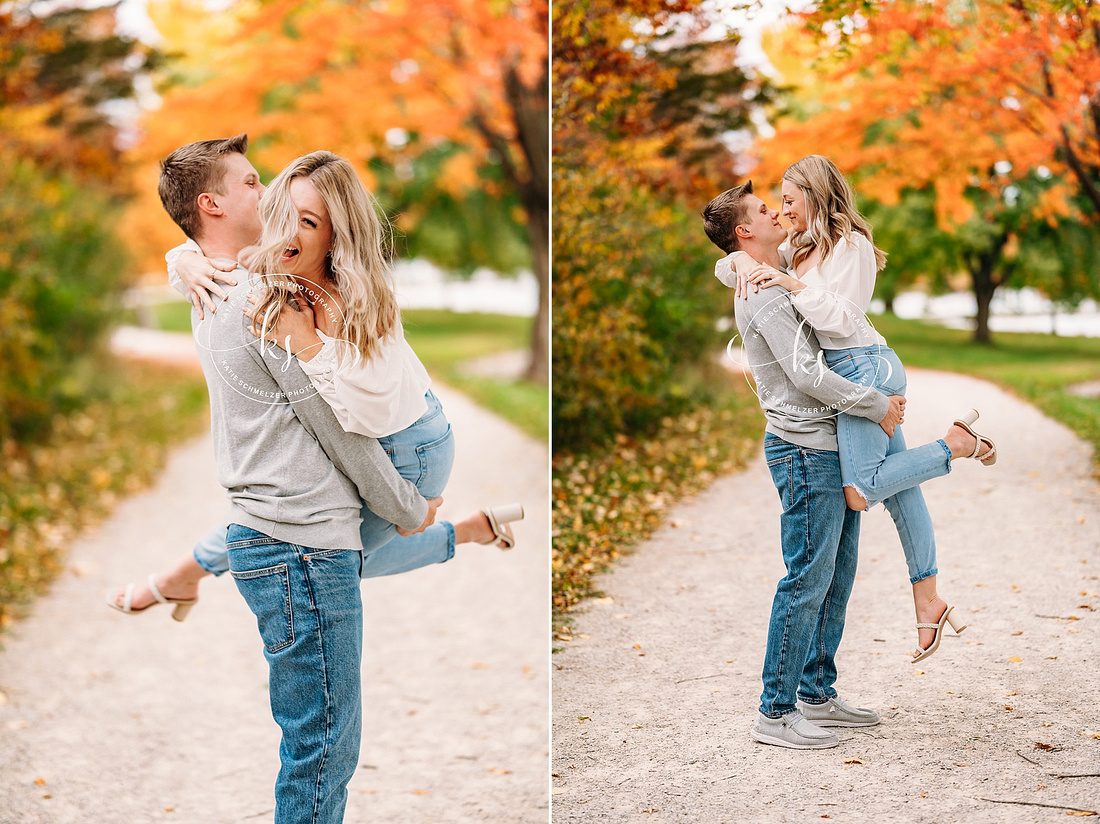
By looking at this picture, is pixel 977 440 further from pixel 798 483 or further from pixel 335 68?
pixel 335 68

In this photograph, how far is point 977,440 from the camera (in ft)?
8.75

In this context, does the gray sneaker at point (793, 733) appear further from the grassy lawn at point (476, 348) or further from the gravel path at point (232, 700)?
the grassy lawn at point (476, 348)

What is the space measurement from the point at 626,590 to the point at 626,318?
1.04 m

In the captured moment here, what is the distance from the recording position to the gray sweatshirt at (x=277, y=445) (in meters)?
2.13

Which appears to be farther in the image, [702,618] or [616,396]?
[616,396]

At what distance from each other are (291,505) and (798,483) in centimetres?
137

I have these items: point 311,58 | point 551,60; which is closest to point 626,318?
point 551,60

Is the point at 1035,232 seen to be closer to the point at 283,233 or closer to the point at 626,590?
the point at 626,590

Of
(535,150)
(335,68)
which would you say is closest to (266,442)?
(335,68)

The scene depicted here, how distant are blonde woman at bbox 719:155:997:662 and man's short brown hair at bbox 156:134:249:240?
4.54 feet

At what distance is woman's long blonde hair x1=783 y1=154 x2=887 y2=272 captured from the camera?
2648 mm

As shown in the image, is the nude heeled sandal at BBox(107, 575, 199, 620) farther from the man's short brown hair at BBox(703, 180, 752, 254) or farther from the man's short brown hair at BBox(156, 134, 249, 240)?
the man's short brown hair at BBox(703, 180, 752, 254)

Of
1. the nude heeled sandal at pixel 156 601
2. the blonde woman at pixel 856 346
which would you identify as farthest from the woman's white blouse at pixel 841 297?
the nude heeled sandal at pixel 156 601

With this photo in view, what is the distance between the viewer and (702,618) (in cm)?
305
